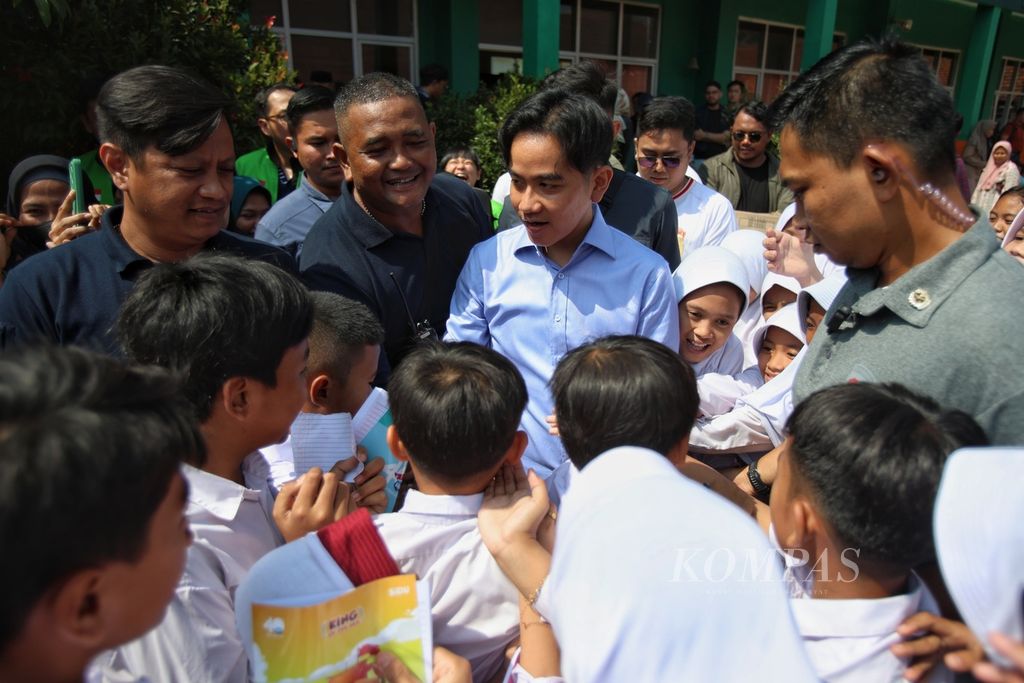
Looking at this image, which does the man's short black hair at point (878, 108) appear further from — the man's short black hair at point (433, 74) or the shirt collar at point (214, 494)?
the man's short black hair at point (433, 74)

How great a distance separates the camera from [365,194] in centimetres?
238

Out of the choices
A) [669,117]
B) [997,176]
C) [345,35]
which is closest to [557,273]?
[669,117]

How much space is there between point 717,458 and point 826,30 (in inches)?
458

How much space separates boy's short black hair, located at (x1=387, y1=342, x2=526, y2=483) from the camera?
1.41 m

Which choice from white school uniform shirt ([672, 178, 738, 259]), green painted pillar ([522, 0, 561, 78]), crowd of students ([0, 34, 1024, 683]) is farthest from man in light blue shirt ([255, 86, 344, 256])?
green painted pillar ([522, 0, 561, 78])

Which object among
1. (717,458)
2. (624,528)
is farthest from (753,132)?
(624,528)

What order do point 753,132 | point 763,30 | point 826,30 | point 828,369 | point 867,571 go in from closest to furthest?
1. point 867,571
2. point 828,369
3. point 753,132
4. point 826,30
5. point 763,30

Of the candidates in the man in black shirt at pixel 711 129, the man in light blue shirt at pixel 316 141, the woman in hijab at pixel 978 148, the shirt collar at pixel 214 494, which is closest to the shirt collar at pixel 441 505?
the shirt collar at pixel 214 494

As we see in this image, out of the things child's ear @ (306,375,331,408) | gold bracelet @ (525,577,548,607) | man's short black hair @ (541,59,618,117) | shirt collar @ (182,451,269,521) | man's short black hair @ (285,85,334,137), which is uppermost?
man's short black hair @ (541,59,618,117)

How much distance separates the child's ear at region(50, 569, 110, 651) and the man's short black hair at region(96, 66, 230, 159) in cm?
136

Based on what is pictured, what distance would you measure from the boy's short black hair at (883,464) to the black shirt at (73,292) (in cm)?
166

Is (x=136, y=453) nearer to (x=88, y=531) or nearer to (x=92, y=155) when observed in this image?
(x=88, y=531)

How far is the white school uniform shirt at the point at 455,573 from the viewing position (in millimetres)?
1369

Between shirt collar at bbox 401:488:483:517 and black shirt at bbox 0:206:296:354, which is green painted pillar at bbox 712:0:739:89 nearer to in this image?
black shirt at bbox 0:206:296:354
